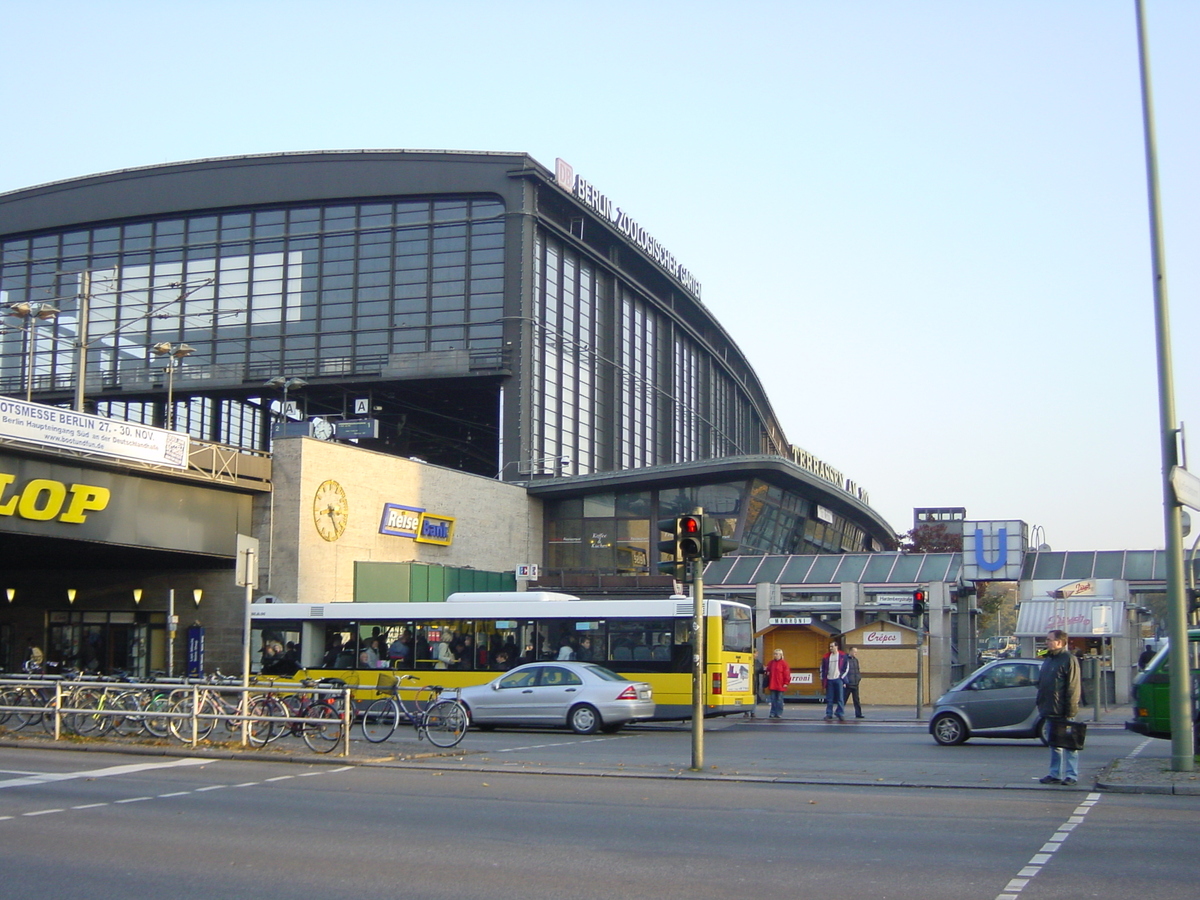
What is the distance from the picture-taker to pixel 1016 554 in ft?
138

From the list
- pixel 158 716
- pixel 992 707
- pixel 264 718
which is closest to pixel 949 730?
pixel 992 707

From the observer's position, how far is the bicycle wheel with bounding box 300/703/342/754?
18875mm

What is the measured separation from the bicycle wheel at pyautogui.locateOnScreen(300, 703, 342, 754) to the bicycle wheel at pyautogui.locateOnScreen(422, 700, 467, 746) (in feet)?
6.13

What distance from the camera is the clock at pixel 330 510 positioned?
38406mm

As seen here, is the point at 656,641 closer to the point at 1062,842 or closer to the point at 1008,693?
the point at 1008,693

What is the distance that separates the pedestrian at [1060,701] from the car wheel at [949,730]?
6843mm

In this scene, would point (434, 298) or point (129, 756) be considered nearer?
point (129, 756)

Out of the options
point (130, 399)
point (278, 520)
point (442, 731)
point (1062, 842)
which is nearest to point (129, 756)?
point (442, 731)

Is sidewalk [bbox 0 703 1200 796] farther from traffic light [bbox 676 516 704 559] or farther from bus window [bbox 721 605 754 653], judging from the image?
Answer: bus window [bbox 721 605 754 653]

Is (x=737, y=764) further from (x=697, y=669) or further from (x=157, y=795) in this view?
(x=157, y=795)

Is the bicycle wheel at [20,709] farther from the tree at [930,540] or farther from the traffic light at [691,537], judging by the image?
the tree at [930,540]

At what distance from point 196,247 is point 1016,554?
121ft

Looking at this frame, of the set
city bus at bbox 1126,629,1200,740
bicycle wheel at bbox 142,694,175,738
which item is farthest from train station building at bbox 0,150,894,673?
city bus at bbox 1126,629,1200,740

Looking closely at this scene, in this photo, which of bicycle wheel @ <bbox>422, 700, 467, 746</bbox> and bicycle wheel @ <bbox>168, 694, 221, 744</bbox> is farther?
bicycle wheel @ <bbox>422, 700, 467, 746</bbox>
